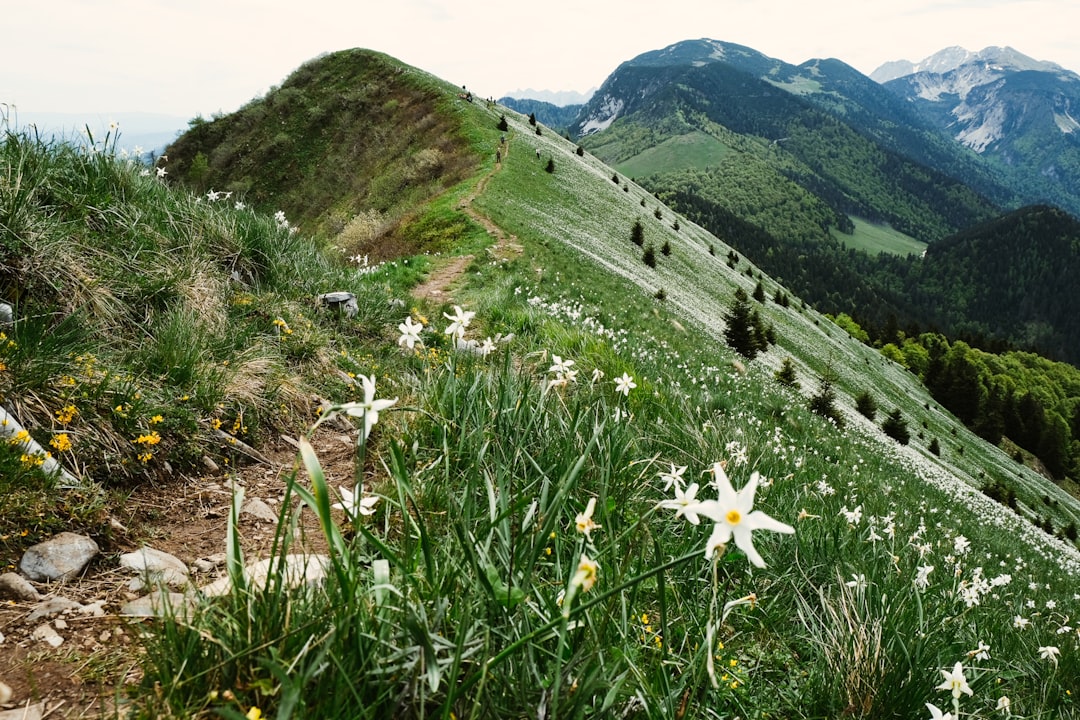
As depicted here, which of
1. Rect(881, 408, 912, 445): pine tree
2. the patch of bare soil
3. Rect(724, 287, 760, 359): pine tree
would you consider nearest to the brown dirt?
the patch of bare soil

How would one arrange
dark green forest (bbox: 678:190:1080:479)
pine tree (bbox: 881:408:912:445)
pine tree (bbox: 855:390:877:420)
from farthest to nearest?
dark green forest (bbox: 678:190:1080:479), pine tree (bbox: 855:390:877:420), pine tree (bbox: 881:408:912:445)

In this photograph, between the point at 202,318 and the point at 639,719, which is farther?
the point at 202,318

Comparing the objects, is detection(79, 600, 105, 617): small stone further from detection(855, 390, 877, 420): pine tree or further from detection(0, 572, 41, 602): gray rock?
detection(855, 390, 877, 420): pine tree

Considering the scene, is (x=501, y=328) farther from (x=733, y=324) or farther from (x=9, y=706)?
(x=733, y=324)

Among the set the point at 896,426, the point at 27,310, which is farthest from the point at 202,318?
the point at 896,426

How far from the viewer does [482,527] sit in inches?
103

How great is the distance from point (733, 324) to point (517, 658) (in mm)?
27699

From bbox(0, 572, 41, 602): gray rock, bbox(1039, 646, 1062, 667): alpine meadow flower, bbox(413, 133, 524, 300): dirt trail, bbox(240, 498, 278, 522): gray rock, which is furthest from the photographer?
Result: bbox(413, 133, 524, 300): dirt trail

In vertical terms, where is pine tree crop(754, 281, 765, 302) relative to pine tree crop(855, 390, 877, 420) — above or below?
above

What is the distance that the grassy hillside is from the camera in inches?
70.6

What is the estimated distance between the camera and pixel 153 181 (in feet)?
23.2

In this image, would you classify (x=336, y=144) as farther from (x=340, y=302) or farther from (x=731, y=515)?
(x=731, y=515)

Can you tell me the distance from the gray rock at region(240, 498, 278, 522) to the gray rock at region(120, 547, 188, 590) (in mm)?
620

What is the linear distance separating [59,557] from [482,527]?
2268 mm
